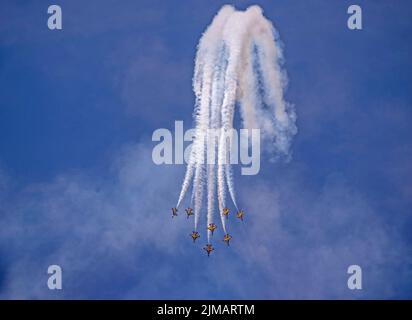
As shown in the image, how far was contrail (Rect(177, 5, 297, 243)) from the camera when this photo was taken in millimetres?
39594

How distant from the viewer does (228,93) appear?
130 feet

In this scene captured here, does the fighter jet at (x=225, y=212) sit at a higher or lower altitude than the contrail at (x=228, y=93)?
lower

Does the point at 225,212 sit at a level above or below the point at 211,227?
above

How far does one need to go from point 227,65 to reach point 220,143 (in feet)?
11.0

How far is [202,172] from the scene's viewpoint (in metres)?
40.3

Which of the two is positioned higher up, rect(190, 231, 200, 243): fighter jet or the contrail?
the contrail

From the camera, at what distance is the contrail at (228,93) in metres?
39.6

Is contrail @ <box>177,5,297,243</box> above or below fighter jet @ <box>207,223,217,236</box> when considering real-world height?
above

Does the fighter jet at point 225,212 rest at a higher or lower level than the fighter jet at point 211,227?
higher

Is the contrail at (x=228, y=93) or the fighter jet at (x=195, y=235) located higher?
the contrail at (x=228, y=93)
